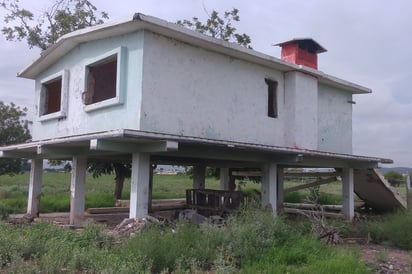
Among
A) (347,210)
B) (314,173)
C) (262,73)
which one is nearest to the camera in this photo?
(262,73)

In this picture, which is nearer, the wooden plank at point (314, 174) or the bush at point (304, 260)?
the bush at point (304, 260)

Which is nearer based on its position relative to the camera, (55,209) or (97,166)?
(55,209)

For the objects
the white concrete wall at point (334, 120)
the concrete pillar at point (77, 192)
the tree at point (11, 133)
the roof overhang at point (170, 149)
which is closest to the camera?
the roof overhang at point (170, 149)

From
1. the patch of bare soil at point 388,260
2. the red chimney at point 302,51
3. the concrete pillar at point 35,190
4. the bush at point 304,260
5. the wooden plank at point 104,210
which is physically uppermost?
the red chimney at point 302,51

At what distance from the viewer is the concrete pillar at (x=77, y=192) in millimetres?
12141

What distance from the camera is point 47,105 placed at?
1417cm

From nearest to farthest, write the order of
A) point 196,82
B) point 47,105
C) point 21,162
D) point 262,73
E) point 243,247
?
point 243,247, point 196,82, point 262,73, point 47,105, point 21,162

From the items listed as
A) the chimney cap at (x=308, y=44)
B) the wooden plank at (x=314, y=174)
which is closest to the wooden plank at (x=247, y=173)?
the wooden plank at (x=314, y=174)

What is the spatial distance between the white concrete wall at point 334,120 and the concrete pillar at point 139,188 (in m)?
7.27

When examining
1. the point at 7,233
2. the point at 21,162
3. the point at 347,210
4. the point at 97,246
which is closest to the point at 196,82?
the point at 97,246

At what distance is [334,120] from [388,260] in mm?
7586

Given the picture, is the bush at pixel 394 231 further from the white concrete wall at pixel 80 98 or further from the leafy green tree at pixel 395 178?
the leafy green tree at pixel 395 178

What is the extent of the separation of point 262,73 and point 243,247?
21.8 feet

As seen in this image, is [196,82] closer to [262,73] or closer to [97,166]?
[262,73]
